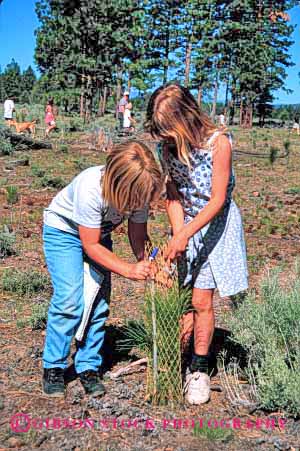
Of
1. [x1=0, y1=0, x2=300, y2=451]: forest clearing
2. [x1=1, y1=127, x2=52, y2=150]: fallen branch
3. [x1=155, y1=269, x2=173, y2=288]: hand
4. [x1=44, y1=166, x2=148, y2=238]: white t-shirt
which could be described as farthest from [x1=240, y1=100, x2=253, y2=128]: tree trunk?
[x1=155, y1=269, x2=173, y2=288]: hand

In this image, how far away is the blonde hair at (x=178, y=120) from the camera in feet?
9.19

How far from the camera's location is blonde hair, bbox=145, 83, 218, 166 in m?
2.80

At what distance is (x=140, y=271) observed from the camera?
280 centimetres

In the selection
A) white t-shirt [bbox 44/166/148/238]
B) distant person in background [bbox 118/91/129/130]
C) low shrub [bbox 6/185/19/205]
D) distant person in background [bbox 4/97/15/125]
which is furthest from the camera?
distant person in background [bbox 118/91/129/130]

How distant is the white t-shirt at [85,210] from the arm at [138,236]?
0.13ft

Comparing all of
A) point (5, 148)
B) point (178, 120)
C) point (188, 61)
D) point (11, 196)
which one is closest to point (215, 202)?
point (178, 120)

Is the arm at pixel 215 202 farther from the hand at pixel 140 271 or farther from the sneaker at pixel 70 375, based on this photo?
the sneaker at pixel 70 375

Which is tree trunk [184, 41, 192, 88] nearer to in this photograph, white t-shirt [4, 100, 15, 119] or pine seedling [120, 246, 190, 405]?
white t-shirt [4, 100, 15, 119]

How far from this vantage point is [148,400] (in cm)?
304

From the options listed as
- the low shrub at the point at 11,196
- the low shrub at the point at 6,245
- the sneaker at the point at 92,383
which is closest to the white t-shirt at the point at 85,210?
the sneaker at the point at 92,383

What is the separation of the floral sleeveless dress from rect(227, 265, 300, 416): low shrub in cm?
27

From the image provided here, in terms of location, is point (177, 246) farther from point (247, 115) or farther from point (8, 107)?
point (247, 115)

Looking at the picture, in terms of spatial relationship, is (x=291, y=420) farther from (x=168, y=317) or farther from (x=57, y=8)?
(x=57, y=8)

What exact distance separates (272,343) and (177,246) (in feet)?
2.20
